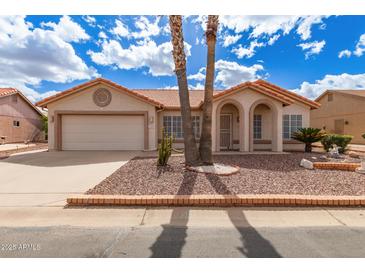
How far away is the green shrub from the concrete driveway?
1164 cm

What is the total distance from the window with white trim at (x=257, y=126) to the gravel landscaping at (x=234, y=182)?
21.3ft

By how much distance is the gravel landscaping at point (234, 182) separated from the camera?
5008 millimetres

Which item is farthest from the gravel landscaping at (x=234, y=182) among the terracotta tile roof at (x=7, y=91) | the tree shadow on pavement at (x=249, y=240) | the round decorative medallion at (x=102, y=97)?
the terracotta tile roof at (x=7, y=91)

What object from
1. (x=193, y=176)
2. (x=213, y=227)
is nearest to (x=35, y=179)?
(x=193, y=176)

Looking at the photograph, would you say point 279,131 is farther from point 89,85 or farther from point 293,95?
point 89,85

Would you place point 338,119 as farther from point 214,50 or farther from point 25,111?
point 25,111

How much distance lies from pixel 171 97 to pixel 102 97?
5.24 meters

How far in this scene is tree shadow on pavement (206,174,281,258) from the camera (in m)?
2.82

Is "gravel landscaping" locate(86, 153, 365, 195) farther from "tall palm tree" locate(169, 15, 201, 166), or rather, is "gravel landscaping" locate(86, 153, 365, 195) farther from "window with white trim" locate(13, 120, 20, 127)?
"window with white trim" locate(13, 120, 20, 127)

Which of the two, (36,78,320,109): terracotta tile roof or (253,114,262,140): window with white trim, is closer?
(36,78,320,109): terracotta tile roof

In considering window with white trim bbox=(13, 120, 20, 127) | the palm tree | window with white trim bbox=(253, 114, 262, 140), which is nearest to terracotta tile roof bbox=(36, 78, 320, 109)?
window with white trim bbox=(253, 114, 262, 140)

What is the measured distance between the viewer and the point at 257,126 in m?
13.7

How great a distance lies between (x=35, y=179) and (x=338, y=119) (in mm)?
28558

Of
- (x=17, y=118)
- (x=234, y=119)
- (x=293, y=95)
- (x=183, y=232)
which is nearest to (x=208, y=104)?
(x=183, y=232)
